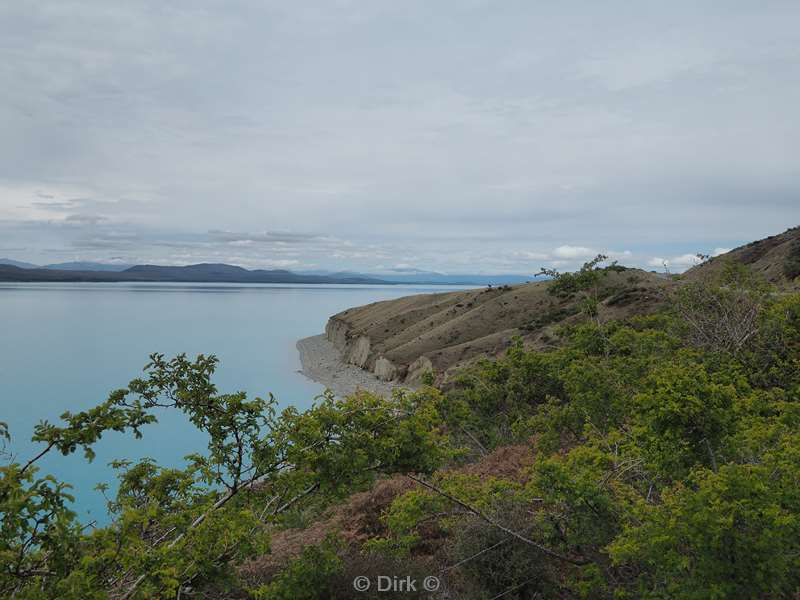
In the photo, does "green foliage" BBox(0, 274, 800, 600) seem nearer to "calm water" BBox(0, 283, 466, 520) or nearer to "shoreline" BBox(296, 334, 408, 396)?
"calm water" BBox(0, 283, 466, 520)

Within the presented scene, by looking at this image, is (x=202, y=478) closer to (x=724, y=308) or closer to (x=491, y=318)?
(x=724, y=308)

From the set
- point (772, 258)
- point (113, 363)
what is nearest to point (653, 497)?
point (772, 258)

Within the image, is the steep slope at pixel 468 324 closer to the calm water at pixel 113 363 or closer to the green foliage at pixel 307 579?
the calm water at pixel 113 363

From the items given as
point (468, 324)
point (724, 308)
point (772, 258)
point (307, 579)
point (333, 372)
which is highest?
point (772, 258)

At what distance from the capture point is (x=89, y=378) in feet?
157

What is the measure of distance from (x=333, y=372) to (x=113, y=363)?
24033 mm

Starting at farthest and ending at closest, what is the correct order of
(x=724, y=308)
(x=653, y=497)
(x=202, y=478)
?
(x=724, y=308), (x=653, y=497), (x=202, y=478)

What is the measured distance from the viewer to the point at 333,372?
54281mm

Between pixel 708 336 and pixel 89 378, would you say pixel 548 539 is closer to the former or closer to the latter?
pixel 708 336

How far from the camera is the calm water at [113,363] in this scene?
26844 millimetres

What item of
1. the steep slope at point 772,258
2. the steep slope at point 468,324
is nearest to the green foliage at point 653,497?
the steep slope at point 468,324

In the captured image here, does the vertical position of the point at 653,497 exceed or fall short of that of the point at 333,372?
it exceeds it

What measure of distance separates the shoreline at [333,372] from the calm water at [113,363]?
1664mm

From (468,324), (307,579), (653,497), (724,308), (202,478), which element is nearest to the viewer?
(202,478)
